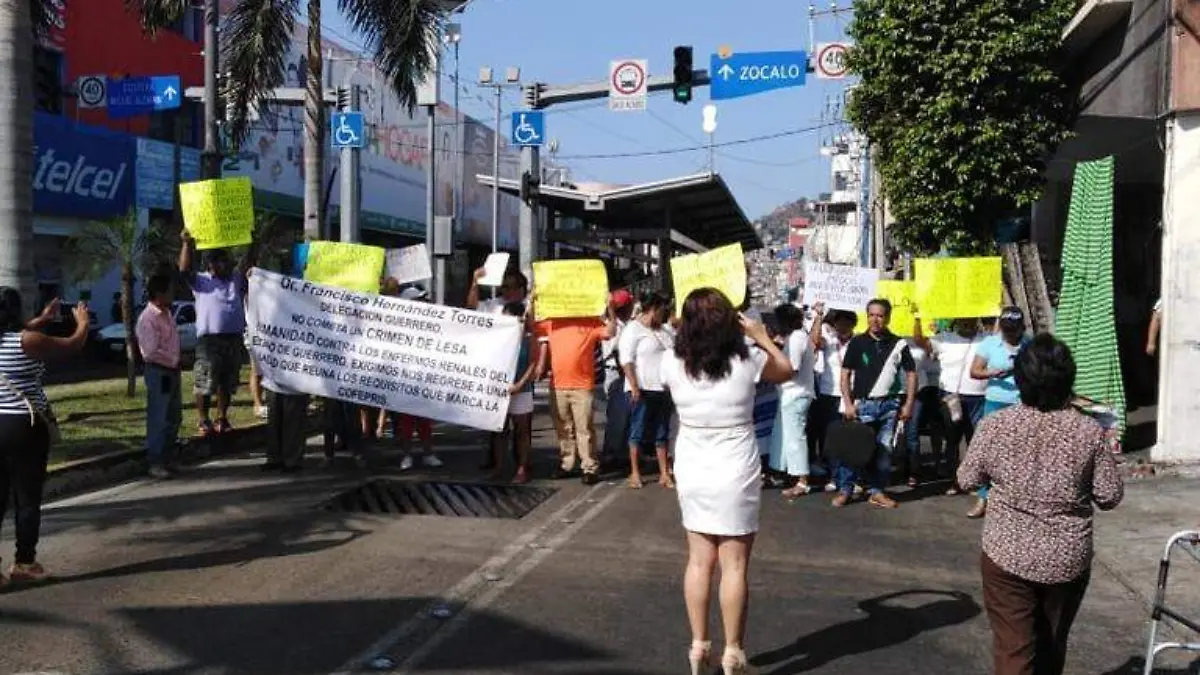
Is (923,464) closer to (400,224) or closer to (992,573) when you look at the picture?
(992,573)

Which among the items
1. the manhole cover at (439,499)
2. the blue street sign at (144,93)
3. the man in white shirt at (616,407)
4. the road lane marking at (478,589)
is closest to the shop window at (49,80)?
the blue street sign at (144,93)

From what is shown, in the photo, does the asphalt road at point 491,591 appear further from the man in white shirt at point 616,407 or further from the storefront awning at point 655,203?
the storefront awning at point 655,203

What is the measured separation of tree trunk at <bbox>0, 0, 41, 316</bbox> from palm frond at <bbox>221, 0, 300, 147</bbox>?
603cm

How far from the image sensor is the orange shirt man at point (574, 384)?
10242mm

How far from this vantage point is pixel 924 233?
16203mm

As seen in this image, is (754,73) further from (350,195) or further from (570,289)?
(570,289)

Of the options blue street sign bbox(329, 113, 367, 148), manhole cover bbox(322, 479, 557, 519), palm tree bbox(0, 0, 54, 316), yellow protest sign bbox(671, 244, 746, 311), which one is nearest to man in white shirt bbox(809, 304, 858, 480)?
yellow protest sign bbox(671, 244, 746, 311)

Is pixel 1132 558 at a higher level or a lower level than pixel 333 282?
lower

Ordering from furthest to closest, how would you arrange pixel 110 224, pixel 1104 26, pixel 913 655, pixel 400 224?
1. pixel 400 224
2. pixel 110 224
3. pixel 1104 26
4. pixel 913 655

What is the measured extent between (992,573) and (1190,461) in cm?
758

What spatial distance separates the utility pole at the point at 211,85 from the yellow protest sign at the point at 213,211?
7120mm

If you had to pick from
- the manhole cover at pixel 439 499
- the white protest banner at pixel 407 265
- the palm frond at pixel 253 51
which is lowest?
the manhole cover at pixel 439 499

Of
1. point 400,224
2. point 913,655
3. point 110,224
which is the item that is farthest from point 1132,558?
point 400,224

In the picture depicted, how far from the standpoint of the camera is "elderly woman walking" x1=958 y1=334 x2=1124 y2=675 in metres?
4.23
